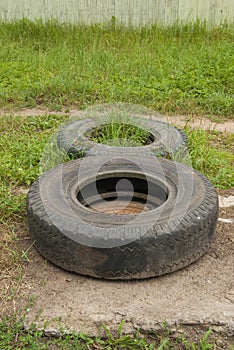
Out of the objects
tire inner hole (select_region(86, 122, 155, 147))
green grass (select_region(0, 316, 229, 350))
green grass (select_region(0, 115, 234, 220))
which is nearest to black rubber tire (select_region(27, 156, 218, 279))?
green grass (select_region(0, 316, 229, 350))

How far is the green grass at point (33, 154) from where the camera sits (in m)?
4.20

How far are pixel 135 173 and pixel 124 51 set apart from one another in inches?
180

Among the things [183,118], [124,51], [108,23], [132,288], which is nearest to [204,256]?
[132,288]

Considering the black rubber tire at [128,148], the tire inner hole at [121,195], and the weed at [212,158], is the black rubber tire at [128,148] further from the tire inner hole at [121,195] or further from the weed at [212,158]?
the tire inner hole at [121,195]

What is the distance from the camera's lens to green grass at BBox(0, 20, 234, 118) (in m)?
6.55

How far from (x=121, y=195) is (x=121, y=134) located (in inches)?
49.3

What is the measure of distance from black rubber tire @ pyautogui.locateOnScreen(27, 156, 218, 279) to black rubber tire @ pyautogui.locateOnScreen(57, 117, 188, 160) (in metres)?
0.92

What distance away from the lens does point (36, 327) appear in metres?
2.79

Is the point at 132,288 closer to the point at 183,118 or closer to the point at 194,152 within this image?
the point at 194,152

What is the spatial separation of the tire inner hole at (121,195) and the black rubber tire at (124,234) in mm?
261

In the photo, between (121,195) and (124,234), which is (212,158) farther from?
(124,234)

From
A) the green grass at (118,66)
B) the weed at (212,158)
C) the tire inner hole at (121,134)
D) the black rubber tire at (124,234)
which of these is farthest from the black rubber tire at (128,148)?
the green grass at (118,66)

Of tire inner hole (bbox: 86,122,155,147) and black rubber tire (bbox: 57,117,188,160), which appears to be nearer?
black rubber tire (bbox: 57,117,188,160)

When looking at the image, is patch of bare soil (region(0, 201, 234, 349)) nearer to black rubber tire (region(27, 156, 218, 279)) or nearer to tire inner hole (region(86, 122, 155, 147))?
black rubber tire (region(27, 156, 218, 279))
